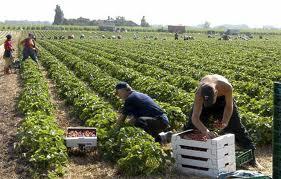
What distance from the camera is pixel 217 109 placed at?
27.0 feet

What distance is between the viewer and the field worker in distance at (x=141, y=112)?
9398mm

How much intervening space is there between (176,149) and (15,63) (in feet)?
59.9

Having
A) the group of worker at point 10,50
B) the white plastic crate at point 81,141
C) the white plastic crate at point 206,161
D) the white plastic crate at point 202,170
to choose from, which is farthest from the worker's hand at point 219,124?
the group of worker at point 10,50

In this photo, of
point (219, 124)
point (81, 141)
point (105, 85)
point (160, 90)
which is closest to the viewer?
point (219, 124)

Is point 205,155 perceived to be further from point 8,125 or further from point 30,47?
point 30,47

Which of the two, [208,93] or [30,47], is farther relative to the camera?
[30,47]

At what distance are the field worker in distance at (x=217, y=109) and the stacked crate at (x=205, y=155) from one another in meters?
0.24

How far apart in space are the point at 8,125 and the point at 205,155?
20.8 feet

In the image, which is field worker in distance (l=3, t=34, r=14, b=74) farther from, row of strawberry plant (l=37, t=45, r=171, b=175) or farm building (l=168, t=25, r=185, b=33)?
farm building (l=168, t=25, r=185, b=33)

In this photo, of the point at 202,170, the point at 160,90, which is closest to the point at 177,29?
the point at 160,90

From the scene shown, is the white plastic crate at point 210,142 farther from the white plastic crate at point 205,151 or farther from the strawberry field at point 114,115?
the strawberry field at point 114,115

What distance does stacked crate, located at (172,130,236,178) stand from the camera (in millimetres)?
7387

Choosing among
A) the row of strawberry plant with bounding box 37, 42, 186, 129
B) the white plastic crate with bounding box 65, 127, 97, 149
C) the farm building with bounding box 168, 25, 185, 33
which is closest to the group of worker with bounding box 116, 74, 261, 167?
the white plastic crate with bounding box 65, 127, 97, 149

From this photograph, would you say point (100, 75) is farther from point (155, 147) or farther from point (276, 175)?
point (276, 175)
